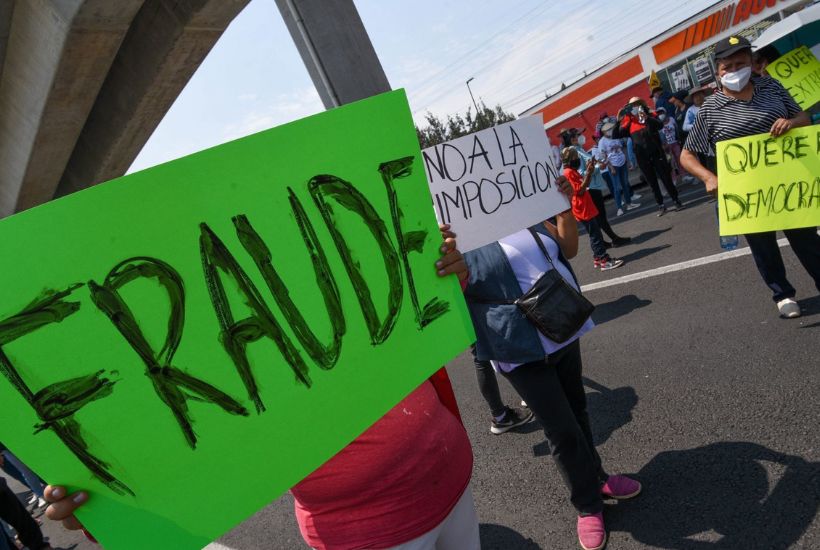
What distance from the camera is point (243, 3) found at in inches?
182

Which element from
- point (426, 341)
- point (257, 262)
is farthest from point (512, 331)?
point (257, 262)

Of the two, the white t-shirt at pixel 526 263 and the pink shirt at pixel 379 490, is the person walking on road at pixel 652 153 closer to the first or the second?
the white t-shirt at pixel 526 263

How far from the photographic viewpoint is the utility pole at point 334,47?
3.04 metres

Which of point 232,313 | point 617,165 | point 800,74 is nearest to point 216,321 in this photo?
point 232,313

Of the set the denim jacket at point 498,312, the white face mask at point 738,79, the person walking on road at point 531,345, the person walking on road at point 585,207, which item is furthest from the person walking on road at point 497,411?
the person walking on road at point 585,207

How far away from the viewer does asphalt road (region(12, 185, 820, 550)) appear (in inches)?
96.2

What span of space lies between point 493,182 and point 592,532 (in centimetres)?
170

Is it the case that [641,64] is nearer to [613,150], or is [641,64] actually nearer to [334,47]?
[613,150]

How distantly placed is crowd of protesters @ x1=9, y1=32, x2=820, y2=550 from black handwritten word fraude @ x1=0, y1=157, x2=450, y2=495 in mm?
163

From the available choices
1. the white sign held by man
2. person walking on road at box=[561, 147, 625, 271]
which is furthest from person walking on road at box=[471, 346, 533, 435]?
person walking on road at box=[561, 147, 625, 271]

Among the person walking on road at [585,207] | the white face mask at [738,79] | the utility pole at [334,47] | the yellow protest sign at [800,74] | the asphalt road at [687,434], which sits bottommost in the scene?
the asphalt road at [687,434]

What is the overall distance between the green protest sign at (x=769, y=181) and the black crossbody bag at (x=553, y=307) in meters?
1.61

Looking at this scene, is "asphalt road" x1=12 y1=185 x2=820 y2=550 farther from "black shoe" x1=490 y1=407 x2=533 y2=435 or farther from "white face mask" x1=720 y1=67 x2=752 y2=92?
"white face mask" x1=720 y1=67 x2=752 y2=92

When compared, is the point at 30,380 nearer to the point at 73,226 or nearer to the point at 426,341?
the point at 73,226
